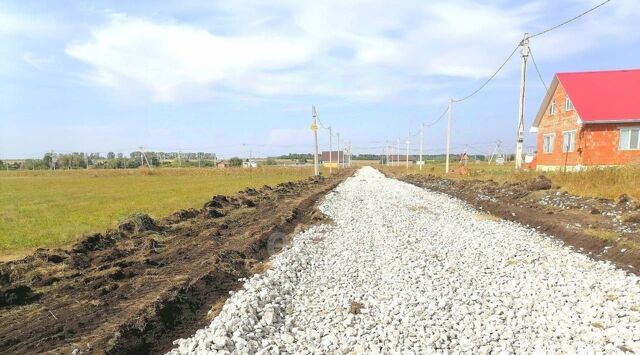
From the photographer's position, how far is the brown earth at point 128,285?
511 centimetres

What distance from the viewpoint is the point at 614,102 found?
1080 inches

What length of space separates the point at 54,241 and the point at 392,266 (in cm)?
839

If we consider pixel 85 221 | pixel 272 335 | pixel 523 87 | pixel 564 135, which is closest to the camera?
pixel 272 335

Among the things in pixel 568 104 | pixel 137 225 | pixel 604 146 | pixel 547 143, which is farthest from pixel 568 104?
pixel 137 225

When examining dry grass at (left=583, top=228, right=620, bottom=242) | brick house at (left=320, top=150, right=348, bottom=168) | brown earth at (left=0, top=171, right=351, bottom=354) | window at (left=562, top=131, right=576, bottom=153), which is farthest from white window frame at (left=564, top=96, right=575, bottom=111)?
brick house at (left=320, top=150, right=348, bottom=168)

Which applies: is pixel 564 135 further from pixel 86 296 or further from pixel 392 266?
pixel 86 296

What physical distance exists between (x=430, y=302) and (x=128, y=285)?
4.80m

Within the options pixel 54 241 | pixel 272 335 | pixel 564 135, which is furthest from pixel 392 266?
pixel 564 135

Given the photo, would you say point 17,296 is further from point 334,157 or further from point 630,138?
point 334,157

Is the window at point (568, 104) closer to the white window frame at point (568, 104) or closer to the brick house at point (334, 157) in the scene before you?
the white window frame at point (568, 104)

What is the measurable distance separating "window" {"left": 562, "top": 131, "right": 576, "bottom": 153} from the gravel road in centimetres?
2126

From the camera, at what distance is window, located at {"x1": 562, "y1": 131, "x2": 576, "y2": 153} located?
93.7ft

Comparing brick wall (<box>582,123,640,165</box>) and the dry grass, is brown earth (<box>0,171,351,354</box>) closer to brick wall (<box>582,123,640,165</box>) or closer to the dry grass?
the dry grass

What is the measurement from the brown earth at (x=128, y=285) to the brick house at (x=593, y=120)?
2291 cm
